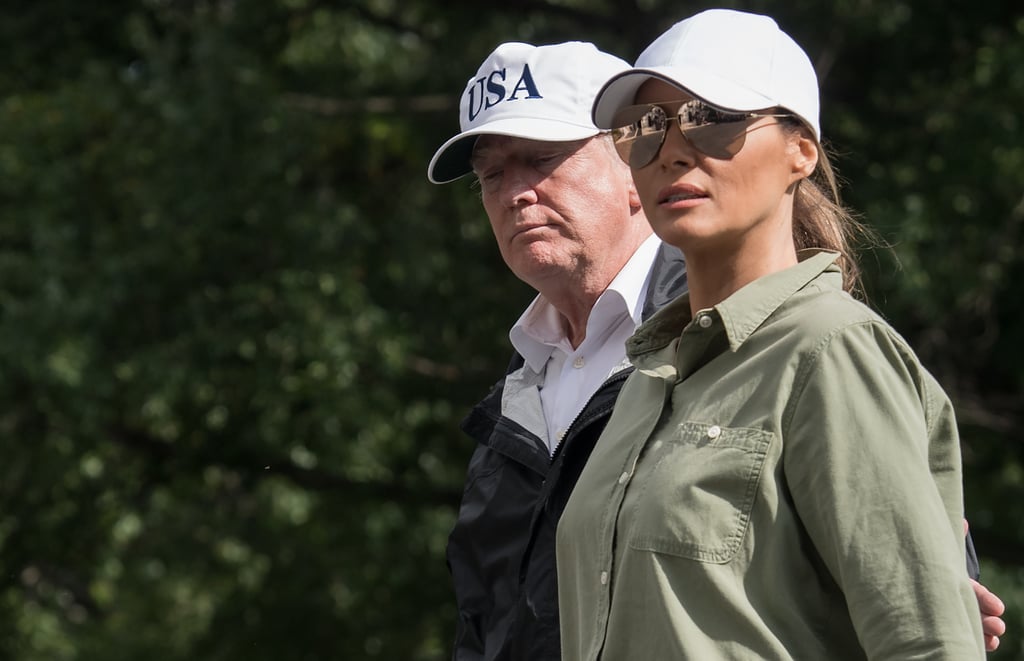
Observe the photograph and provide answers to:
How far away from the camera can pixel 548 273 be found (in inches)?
101

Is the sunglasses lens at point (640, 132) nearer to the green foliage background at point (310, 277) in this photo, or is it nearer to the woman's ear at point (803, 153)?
the woman's ear at point (803, 153)

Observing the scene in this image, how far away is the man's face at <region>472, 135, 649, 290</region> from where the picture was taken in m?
2.56

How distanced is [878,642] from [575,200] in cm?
129

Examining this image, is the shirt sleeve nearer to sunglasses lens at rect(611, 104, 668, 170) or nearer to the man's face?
sunglasses lens at rect(611, 104, 668, 170)

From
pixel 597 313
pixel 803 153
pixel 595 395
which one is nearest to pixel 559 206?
pixel 597 313

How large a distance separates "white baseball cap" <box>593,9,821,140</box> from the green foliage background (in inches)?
203

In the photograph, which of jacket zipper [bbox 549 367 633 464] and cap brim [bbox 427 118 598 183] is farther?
cap brim [bbox 427 118 598 183]

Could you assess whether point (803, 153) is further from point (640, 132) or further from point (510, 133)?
point (510, 133)

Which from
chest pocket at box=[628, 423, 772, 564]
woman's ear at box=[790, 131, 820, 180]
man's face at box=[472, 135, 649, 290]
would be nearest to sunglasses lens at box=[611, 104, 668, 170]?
woman's ear at box=[790, 131, 820, 180]

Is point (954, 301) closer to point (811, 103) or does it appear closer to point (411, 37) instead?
point (411, 37)

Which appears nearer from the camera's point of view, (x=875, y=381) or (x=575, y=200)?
(x=875, y=381)

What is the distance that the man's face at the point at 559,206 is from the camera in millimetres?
2561

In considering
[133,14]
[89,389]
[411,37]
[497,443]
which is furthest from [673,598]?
[411,37]

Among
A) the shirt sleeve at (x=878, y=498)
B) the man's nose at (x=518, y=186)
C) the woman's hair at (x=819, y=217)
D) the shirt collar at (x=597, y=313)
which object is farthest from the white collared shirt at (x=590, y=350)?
the shirt sleeve at (x=878, y=498)
